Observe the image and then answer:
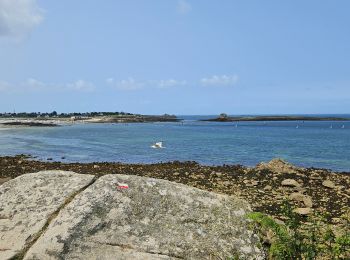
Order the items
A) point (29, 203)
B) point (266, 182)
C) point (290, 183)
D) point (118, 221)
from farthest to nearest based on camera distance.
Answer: point (266, 182), point (290, 183), point (29, 203), point (118, 221)

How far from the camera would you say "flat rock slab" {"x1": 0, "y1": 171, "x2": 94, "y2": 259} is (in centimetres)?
495

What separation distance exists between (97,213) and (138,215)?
1.72ft

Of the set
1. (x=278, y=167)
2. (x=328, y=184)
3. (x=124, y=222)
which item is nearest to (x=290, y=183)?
(x=328, y=184)

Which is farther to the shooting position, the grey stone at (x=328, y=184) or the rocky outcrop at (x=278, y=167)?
the rocky outcrop at (x=278, y=167)

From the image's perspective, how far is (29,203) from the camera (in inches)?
214

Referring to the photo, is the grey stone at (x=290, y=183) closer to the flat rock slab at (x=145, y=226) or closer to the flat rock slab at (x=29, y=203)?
the flat rock slab at (x=145, y=226)

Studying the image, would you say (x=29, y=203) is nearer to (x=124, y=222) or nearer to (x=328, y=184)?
(x=124, y=222)

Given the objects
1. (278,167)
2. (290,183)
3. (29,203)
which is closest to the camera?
(29,203)

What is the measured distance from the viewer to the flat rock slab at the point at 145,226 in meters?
4.82

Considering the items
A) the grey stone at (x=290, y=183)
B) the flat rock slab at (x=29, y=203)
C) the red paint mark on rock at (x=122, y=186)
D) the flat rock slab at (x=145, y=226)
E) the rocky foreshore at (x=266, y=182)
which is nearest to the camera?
the flat rock slab at (x=145, y=226)

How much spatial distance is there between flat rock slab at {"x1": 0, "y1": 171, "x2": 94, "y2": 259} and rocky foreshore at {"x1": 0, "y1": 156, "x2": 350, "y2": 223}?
901 cm

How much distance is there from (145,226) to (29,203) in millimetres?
1584

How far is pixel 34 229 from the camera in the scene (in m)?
5.02

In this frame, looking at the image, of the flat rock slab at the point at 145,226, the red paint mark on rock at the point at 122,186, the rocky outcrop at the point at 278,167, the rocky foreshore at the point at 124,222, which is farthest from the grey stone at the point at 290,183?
the red paint mark on rock at the point at 122,186
